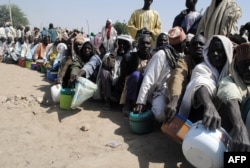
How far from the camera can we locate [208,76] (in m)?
3.19

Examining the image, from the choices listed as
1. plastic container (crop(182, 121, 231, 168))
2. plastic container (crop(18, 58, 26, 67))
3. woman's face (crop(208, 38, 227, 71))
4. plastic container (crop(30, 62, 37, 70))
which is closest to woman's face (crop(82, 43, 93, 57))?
woman's face (crop(208, 38, 227, 71))

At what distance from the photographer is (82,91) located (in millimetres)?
4793

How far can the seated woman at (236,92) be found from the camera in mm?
2625

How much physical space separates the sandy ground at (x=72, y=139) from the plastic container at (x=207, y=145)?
698mm

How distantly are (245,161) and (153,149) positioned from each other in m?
1.36

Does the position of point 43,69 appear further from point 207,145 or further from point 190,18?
point 207,145

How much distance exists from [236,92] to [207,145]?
25.0 inches

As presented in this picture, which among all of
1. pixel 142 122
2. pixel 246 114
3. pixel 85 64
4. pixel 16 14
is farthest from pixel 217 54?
pixel 16 14

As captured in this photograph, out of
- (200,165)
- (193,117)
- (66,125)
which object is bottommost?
(66,125)

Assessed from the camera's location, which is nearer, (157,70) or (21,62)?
(157,70)

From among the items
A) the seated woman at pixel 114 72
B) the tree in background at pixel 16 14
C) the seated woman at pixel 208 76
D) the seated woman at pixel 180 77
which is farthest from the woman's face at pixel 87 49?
the tree in background at pixel 16 14

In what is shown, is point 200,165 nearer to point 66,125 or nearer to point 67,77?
point 66,125

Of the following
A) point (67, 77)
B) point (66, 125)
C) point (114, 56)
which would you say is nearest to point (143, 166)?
point (66, 125)

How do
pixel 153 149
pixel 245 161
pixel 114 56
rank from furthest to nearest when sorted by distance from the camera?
pixel 114 56
pixel 153 149
pixel 245 161
